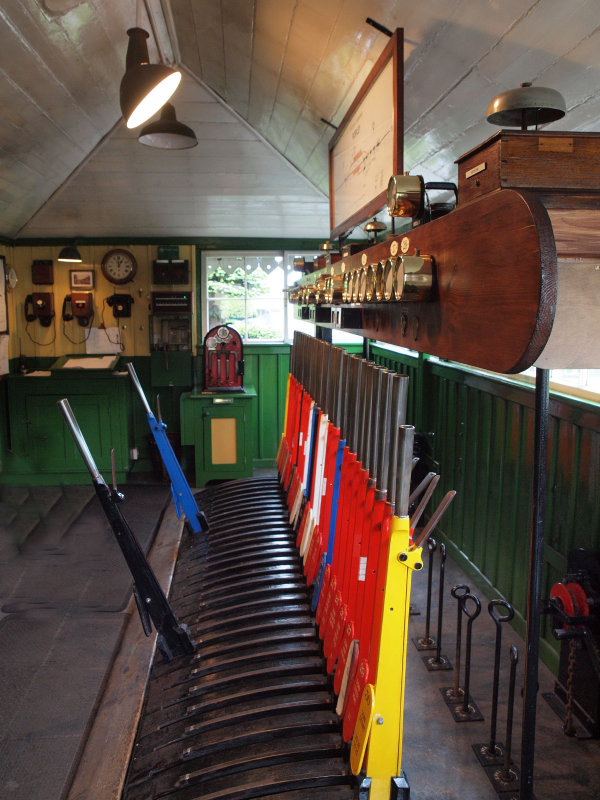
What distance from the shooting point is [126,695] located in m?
3.21

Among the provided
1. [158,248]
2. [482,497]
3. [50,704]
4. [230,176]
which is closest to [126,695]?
[50,704]

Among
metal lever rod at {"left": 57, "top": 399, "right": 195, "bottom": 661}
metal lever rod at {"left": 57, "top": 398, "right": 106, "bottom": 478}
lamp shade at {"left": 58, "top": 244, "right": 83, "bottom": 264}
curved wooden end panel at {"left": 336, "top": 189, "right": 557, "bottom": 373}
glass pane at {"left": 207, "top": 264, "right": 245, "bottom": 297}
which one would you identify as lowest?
metal lever rod at {"left": 57, "top": 399, "right": 195, "bottom": 661}

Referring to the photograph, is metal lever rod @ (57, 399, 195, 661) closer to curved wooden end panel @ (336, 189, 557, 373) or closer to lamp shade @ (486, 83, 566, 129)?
curved wooden end panel @ (336, 189, 557, 373)

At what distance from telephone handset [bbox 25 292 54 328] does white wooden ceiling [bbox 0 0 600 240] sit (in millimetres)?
689

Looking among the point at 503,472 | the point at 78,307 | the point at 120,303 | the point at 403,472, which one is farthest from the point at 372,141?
the point at 78,307

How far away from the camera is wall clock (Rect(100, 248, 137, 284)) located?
7.30 m

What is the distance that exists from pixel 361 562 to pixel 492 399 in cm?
223

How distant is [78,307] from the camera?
7.27 meters

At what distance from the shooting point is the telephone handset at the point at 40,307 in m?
7.25

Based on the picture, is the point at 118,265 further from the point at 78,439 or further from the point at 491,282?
the point at 491,282

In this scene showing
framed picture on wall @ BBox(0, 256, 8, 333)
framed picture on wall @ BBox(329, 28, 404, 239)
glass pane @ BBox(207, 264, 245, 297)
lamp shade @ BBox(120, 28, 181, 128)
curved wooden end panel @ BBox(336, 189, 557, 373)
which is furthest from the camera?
glass pane @ BBox(207, 264, 245, 297)

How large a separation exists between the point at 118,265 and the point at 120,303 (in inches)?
17.5

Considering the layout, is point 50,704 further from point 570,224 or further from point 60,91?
point 60,91

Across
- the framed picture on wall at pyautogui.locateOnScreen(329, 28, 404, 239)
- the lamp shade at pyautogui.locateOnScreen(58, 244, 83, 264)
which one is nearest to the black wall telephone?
the lamp shade at pyautogui.locateOnScreen(58, 244, 83, 264)
